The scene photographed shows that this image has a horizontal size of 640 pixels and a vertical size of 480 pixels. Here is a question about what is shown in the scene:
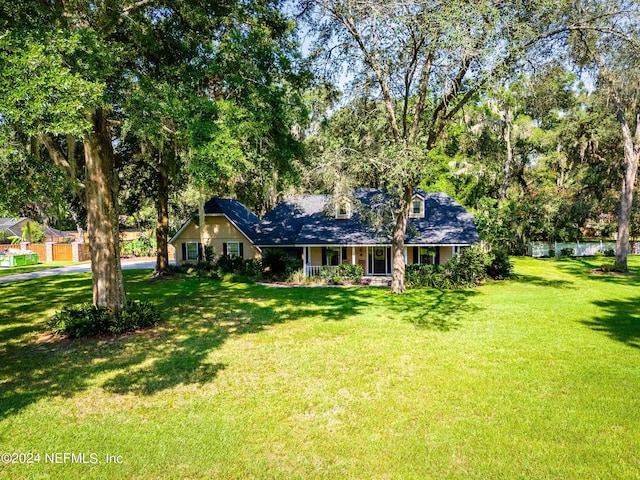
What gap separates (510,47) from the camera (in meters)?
11.8

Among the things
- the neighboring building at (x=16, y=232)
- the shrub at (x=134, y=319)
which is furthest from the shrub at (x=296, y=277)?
the neighboring building at (x=16, y=232)

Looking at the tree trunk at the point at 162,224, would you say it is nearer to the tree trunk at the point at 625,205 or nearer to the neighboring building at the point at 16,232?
the neighboring building at the point at 16,232

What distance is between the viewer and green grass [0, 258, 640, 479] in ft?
15.5

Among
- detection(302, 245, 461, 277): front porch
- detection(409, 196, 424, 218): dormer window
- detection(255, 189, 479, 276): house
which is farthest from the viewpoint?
detection(409, 196, 424, 218): dormer window

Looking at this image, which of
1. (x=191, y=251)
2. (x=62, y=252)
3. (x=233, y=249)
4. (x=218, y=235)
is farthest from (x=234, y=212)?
(x=62, y=252)

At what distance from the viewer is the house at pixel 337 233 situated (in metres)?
20.8

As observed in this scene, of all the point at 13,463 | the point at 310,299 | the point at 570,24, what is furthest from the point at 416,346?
the point at 570,24

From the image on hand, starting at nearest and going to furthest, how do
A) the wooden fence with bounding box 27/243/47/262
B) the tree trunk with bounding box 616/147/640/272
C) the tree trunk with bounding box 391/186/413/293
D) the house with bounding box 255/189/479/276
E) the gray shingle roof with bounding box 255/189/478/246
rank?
the tree trunk with bounding box 391/186/413/293
the gray shingle roof with bounding box 255/189/478/246
the house with bounding box 255/189/479/276
the tree trunk with bounding box 616/147/640/272
the wooden fence with bounding box 27/243/47/262

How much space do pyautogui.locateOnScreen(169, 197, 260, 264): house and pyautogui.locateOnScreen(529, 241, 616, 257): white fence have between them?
25065 millimetres

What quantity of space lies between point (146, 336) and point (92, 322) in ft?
4.65

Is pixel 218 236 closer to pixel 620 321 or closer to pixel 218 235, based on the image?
pixel 218 235

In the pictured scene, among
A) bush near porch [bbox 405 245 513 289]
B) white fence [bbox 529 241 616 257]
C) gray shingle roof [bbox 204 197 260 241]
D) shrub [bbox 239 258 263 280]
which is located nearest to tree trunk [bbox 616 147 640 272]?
bush near porch [bbox 405 245 513 289]

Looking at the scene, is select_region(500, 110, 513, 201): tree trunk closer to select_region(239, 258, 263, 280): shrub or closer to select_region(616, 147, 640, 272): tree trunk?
select_region(616, 147, 640, 272): tree trunk

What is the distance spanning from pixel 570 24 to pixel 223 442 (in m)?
16.6
